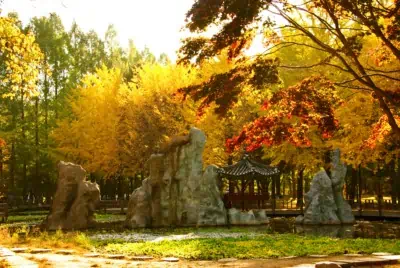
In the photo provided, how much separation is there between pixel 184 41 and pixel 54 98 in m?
40.5

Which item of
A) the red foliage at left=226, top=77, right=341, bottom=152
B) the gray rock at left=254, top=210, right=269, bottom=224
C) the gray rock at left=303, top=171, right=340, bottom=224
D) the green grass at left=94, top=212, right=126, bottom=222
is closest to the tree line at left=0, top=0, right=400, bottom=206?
the red foliage at left=226, top=77, right=341, bottom=152

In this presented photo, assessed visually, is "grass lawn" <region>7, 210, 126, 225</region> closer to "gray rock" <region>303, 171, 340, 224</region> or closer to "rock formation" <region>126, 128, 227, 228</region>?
"rock formation" <region>126, 128, 227, 228</region>

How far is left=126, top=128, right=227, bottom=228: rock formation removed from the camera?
85.1 feet

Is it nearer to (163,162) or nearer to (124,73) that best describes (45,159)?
(124,73)

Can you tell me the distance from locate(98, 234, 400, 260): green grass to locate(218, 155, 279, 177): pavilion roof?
13.5 m

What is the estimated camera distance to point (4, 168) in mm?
48781

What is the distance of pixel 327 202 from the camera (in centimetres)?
2831

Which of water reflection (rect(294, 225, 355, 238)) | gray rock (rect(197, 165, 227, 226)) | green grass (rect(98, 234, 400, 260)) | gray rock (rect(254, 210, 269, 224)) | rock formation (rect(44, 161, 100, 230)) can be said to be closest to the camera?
green grass (rect(98, 234, 400, 260))

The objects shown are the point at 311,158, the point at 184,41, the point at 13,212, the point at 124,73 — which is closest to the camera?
the point at 184,41

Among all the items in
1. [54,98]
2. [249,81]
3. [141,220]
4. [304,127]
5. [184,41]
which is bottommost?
[141,220]

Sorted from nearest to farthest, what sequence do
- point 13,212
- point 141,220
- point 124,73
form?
1. point 141,220
2. point 13,212
3. point 124,73

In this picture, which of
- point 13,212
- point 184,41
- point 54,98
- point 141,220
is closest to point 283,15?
point 184,41

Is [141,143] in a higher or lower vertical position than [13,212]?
higher

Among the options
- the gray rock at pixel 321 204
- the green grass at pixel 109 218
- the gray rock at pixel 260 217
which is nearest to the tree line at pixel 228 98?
the gray rock at pixel 321 204
